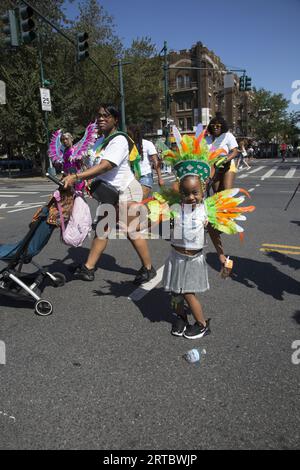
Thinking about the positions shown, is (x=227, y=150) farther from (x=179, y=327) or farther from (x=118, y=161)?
(x=179, y=327)

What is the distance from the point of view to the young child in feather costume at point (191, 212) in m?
2.78

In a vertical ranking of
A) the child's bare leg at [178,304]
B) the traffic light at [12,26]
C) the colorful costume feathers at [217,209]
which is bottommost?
the child's bare leg at [178,304]

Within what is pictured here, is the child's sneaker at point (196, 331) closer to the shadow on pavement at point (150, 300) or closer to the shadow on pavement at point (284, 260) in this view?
the shadow on pavement at point (150, 300)

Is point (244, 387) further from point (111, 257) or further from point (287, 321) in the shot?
point (111, 257)

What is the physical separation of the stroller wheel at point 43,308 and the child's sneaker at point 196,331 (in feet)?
4.45

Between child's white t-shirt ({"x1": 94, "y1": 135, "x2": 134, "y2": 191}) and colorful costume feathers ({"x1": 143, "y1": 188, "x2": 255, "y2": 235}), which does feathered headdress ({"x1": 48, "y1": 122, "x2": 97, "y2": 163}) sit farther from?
colorful costume feathers ({"x1": 143, "y1": 188, "x2": 255, "y2": 235})

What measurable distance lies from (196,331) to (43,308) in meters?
1.51

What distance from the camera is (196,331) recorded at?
3016 mm

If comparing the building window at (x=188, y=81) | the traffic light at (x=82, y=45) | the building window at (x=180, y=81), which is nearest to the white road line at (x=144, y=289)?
the traffic light at (x=82, y=45)

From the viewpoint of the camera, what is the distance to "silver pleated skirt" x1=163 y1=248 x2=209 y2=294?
2848mm

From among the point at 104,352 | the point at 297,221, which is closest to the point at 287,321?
the point at 104,352

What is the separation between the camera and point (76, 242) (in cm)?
380

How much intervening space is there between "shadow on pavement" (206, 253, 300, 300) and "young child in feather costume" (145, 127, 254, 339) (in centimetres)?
142

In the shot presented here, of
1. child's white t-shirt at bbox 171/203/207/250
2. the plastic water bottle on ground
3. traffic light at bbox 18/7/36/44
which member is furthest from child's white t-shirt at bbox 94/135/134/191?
traffic light at bbox 18/7/36/44
